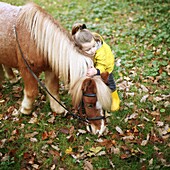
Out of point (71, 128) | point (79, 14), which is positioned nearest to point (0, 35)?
point (71, 128)

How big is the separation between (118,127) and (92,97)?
3.77 feet

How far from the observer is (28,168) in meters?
3.75

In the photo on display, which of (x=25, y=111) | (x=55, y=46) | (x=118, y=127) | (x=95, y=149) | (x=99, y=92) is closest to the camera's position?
(x=99, y=92)

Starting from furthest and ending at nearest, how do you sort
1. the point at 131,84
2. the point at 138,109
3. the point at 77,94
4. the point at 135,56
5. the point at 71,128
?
1. the point at 135,56
2. the point at 131,84
3. the point at 138,109
4. the point at 71,128
5. the point at 77,94

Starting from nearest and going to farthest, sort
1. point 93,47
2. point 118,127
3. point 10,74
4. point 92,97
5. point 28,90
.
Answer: point 92,97, point 93,47, point 28,90, point 118,127, point 10,74

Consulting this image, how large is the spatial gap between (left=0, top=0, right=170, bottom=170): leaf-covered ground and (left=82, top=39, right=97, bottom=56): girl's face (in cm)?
144

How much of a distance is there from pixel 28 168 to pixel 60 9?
21.5ft

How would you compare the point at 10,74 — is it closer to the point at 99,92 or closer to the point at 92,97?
the point at 92,97

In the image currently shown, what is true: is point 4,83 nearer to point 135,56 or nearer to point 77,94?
point 77,94

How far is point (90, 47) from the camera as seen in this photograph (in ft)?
12.4

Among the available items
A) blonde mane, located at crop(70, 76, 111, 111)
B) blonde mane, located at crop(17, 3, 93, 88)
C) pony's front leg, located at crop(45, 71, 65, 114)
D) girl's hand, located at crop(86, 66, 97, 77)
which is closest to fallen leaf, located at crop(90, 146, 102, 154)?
blonde mane, located at crop(70, 76, 111, 111)

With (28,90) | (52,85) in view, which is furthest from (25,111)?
(52,85)

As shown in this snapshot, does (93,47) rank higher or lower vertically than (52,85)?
higher

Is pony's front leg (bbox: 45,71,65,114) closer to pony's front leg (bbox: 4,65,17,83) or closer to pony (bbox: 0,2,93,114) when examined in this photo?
pony (bbox: 0,2,93,114)
